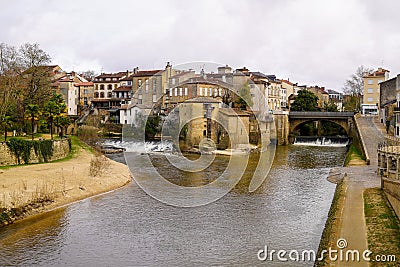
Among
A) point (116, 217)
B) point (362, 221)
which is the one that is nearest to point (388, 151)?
point (362, 221)

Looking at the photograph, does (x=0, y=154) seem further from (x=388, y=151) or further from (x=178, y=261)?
(x=388, y=151)

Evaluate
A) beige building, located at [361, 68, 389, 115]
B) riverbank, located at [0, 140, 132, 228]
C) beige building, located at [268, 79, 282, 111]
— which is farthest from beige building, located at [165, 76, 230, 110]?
riverbank, located at [0, 140, 132, 228]

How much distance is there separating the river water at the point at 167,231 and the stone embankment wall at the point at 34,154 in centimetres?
735

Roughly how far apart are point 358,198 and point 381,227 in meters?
5.29

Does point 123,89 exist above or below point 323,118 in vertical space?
above

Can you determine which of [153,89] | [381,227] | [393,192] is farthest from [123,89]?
[381,227]


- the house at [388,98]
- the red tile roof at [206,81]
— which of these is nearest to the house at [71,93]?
the red tile roof at [206,81]

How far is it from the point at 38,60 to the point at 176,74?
23888 mm

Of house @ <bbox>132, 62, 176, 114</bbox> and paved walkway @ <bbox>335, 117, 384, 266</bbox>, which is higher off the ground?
house @ <bbox>132, 62, 176, 114</bbox>

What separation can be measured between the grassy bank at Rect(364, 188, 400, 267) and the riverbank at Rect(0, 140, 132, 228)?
13844 millimetres

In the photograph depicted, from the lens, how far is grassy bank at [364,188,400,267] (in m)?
13.6

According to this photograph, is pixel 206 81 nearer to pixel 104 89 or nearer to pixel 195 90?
pixel 195 90

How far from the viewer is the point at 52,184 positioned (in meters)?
23.4

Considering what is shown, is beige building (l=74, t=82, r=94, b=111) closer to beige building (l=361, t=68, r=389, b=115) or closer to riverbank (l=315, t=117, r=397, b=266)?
beige building (l=361, t=68, r=389, b=115)
